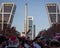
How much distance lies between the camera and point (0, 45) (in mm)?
7418

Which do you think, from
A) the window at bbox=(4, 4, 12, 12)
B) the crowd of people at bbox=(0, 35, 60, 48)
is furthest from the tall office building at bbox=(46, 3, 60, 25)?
the crowd of people at bbox=(0, 35, 60, 48)

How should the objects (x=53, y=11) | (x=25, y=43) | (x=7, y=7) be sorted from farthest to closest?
(x=53, y=11) → (x=7, y=7) → (x=25, y=43)

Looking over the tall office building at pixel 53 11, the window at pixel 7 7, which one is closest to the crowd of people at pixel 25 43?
the window at pixel 7 7

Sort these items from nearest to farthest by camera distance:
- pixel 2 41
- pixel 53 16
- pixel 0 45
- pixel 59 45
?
pixel 59 45 → pixel 0 45 → pixel 2 41 → pixel 53 16

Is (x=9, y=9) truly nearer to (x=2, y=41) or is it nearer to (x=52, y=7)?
(x=52, y=7)

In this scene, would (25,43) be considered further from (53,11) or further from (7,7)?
(53,11)

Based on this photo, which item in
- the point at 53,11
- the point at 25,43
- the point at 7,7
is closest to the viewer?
the point at 25,43

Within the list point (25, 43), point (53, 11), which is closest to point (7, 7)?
point (53, 11)

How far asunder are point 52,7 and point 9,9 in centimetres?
1588

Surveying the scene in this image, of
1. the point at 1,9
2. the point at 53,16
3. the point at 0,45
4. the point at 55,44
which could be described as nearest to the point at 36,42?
the point at 0,45

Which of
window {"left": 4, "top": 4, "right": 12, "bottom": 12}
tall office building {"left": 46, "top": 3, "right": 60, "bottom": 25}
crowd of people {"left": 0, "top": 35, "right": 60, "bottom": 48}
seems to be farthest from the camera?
tall office building {"left": 46, "top": 3, "right": 60, "bottom": 25}

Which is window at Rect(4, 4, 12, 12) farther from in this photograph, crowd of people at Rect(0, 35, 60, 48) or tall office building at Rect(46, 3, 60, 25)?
crowd of people at Rect(0, 35, 60, 48)

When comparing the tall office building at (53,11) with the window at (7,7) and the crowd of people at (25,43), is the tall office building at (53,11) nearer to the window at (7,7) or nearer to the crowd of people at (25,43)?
the window at (7,7)

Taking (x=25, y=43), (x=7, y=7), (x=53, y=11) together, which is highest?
(x=7, y=7)
